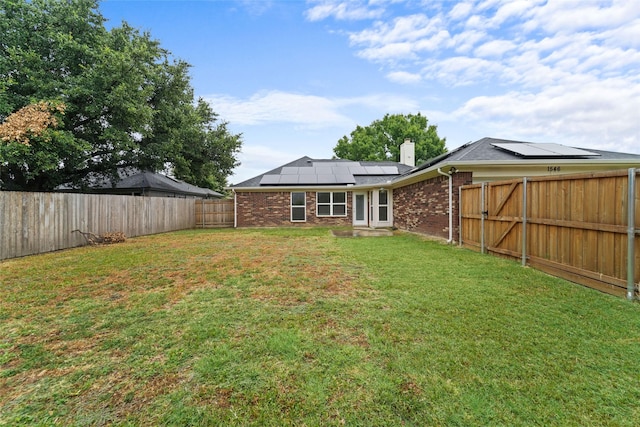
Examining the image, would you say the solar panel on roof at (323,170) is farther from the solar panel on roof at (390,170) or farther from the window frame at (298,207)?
the solar panel on roof at (390,170)

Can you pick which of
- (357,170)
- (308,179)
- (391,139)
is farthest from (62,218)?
(391,139)

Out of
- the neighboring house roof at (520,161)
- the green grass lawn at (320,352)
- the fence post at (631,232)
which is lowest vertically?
the green grass lawn at (320,352)

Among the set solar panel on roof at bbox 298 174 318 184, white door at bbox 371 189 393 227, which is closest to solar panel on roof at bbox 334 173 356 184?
solar panel on roof at bbox 298 174 318 184

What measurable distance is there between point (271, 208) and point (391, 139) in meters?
23.9

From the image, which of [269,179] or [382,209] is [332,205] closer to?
[382,209]

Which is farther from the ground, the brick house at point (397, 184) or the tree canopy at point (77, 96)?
the tree canopy at point (77, 96)

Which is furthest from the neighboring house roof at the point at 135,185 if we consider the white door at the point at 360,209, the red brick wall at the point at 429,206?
the red brick wall at the point at 429,206

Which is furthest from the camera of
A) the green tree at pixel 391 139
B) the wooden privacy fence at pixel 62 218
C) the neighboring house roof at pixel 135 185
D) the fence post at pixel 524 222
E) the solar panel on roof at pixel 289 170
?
the green tree at pixel 391 139

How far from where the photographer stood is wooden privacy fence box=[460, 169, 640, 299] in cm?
354

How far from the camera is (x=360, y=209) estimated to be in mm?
15562

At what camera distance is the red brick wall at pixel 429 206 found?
819cm

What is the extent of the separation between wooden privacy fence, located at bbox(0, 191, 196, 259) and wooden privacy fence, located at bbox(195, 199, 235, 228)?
333 cm

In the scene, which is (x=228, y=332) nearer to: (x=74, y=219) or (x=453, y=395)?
(x=453, y=395)

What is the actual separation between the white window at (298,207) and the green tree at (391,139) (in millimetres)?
19586
